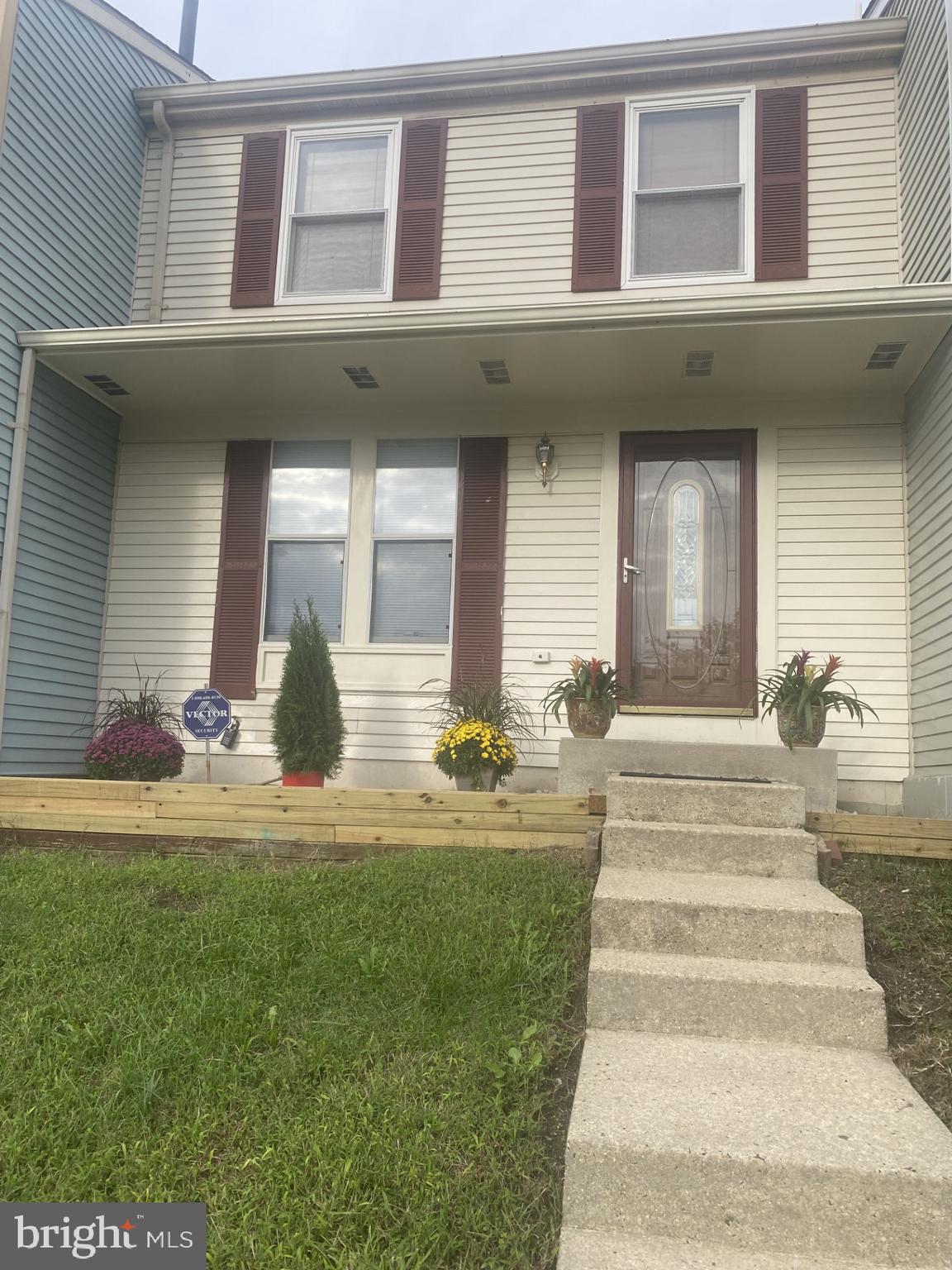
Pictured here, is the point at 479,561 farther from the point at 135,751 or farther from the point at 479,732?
the point at 135,751

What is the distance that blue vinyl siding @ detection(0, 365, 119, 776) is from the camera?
18.9 feet

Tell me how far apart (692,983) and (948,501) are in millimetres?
3335

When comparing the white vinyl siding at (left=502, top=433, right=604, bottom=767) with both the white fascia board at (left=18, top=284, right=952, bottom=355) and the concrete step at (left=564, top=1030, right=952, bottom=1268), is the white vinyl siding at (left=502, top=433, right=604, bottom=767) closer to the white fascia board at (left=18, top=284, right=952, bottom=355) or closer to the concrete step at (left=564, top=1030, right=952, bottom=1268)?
the white fascia board at (left=18, top=284, right=952, bottom=355)

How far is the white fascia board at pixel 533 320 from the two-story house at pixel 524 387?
0.8 inches

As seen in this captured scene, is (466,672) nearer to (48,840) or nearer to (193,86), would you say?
(48,840)

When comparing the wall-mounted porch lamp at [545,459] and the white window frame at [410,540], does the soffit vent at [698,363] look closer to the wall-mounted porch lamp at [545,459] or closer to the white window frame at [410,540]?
the wall-mounted porch lamp at [545,459]

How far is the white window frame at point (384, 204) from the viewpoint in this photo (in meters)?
6.59

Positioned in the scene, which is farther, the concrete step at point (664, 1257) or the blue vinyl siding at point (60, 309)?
the blue vinyl siding at point (60, 309)

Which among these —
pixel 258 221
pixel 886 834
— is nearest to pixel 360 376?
pixel 258 221

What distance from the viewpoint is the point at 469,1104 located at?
2.35 m

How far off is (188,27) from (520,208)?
26.0 feet

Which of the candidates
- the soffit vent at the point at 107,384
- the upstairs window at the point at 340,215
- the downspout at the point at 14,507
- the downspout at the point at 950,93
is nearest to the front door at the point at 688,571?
the downspout at the point at 950,93

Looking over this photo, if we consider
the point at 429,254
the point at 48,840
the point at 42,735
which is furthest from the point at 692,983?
Answer: the point at 429,254

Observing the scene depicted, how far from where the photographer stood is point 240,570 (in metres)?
6.45
